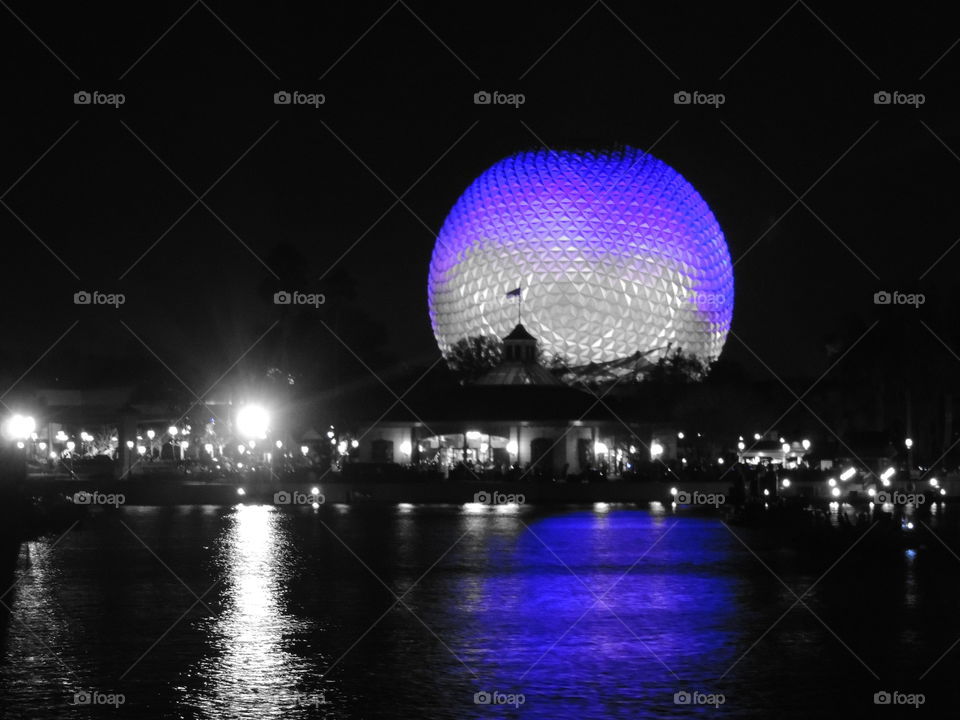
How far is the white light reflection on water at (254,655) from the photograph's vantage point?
14.5 metres

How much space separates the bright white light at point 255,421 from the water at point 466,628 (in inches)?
1177

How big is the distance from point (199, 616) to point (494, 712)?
7143 mm

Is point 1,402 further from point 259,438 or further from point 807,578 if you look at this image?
point 807,578

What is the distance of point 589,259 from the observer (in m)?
90.8
